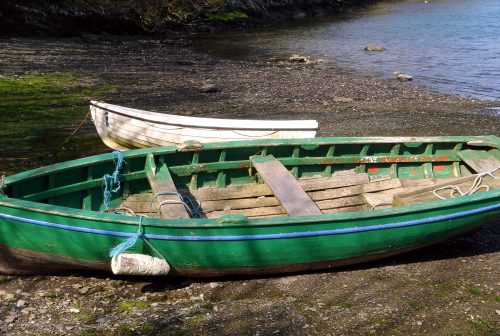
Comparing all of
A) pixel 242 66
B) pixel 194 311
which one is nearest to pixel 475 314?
pixel 194 311

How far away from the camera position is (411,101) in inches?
649

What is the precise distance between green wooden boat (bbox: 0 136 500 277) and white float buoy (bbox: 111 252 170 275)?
1 cm

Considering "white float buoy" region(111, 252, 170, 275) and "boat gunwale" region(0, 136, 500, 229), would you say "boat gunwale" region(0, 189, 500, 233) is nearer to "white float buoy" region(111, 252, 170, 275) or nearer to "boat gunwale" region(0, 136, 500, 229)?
"boat gunwale" region(0, 136, 500, 229)

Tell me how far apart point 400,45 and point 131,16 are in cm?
1629

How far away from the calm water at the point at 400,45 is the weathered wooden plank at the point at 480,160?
10.8 m

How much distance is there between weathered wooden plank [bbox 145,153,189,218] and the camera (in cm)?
607

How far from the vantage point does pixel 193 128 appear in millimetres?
9828

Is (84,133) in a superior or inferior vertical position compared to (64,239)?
inferior

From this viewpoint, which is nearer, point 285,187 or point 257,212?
point 285,187

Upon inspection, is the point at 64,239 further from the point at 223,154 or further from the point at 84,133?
the point at 84,133

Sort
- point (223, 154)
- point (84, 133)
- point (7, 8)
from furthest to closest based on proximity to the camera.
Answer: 1. point (7, 8)
2. point (84, 133)
3. point (223, 154)

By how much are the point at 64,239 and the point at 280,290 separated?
8.54ft

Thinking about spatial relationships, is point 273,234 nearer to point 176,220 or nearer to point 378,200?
point 176,220

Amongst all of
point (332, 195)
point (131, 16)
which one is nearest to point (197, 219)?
point (332, 195)
